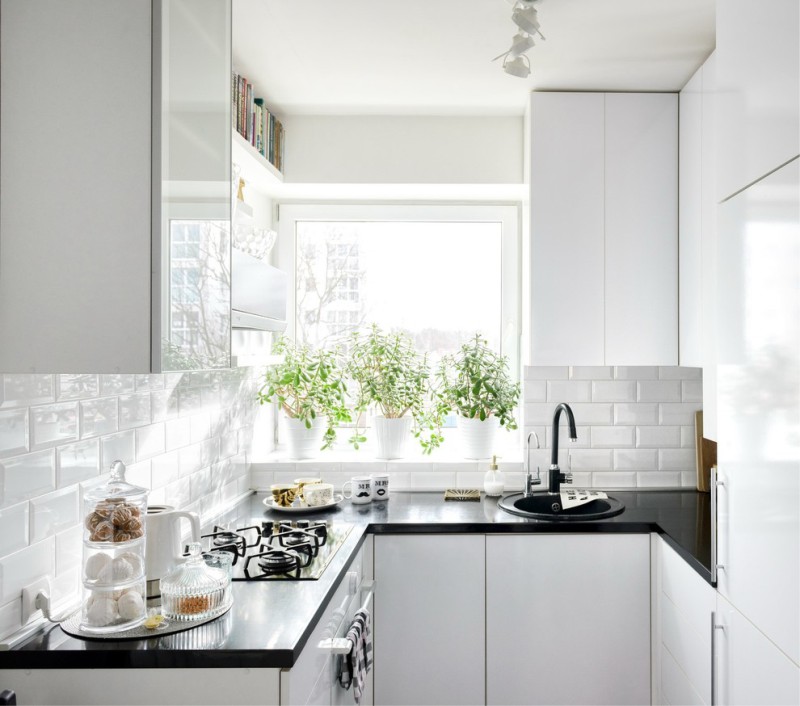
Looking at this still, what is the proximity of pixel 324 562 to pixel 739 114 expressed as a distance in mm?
1580

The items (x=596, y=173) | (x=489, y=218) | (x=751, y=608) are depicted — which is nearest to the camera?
(x=751, y=608)

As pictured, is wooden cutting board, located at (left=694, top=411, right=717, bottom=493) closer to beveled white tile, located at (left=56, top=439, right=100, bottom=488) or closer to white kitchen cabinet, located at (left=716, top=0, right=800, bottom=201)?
white kitchen cabinet, located at (left=716, top=0, right=800, bottom=201)

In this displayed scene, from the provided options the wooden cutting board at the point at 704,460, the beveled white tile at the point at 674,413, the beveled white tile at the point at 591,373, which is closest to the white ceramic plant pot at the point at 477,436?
the beveled white tile at the point at 591,373

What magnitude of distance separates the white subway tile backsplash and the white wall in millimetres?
1022

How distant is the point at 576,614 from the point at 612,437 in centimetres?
87

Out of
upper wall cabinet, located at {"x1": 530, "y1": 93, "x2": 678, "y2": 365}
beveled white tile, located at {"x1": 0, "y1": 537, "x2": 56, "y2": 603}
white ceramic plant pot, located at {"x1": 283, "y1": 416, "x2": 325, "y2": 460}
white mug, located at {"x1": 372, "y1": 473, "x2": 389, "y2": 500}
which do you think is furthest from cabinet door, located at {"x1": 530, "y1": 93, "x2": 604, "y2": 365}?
beveled white tile, located at {"x1": 0, "y1": 537, "x2": 56, "y2": 603}

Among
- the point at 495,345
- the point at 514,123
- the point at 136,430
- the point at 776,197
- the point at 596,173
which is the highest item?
the point at 514,123

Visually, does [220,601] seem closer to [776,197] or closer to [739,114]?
[776,197]

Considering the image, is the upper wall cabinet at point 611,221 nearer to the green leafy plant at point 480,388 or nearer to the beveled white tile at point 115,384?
the green leafy plant at point 480,388

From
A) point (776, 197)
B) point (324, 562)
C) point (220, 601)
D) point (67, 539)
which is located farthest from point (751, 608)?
point (67, 539)

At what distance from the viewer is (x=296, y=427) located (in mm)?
3082

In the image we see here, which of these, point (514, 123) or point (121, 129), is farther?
point (514, 123)

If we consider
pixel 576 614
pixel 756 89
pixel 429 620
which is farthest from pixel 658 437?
pixel 756 89

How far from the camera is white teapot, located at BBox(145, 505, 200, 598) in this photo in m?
1.62
